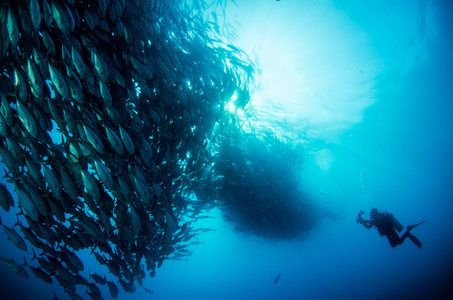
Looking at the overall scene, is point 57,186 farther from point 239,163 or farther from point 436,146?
point 436,146

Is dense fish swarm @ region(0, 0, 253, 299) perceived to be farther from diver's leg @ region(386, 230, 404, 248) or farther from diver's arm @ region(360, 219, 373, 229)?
diver's leg @ region(386, 230, 404, 248)

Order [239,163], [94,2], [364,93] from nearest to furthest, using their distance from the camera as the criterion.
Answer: [94,2] → [239,163] → [364,93]

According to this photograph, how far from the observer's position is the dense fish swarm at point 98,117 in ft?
9.49

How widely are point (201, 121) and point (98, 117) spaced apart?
2.76m

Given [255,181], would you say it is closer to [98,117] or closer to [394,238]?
[394,238]

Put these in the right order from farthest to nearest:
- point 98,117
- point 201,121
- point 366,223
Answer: point 366,223
point 201,121
point 98,117

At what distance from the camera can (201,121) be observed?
20.0 feet

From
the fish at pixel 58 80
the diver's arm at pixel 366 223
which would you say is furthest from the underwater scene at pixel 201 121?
the diver's arm at pixel 366 223

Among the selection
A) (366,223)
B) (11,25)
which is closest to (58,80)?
(11,25)

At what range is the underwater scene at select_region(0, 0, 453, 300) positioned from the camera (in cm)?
311

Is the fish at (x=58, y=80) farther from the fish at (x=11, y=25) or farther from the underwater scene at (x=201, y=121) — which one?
the fish at (x=11, y=25)

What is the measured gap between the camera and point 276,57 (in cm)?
1158

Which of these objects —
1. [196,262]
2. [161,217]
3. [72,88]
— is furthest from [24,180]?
[196,262]

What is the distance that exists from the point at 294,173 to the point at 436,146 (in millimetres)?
21959
